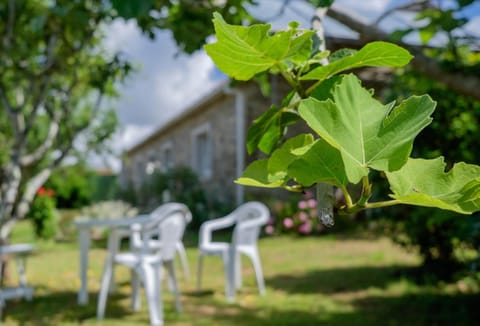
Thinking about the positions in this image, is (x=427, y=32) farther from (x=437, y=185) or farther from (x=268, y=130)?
(x=437, y=185)

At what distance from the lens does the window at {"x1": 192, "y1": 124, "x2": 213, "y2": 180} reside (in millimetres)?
12976

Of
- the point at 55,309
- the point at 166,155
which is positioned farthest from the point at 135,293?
the point at 166,155

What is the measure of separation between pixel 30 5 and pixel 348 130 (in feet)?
15.5

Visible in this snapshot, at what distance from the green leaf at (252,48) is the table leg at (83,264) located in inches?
200

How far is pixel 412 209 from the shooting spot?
4.50 metres

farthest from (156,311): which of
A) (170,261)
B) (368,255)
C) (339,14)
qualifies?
(368,255)

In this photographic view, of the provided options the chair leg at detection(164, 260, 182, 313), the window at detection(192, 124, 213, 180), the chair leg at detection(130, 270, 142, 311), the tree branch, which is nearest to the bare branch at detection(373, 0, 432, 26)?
the tree branch

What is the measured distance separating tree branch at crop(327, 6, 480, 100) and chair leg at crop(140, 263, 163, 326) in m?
3.08

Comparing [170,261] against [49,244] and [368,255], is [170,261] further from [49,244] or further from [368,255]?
[49,244]

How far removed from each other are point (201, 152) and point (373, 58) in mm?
13368

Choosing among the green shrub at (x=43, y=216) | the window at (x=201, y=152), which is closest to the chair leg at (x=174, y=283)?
the green shrub at (x=43, y=216)

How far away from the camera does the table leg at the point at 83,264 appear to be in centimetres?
501

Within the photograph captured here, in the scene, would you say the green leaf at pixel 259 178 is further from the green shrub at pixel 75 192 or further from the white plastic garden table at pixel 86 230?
the green shrub at pixel 75 192

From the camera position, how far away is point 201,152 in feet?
44.7
